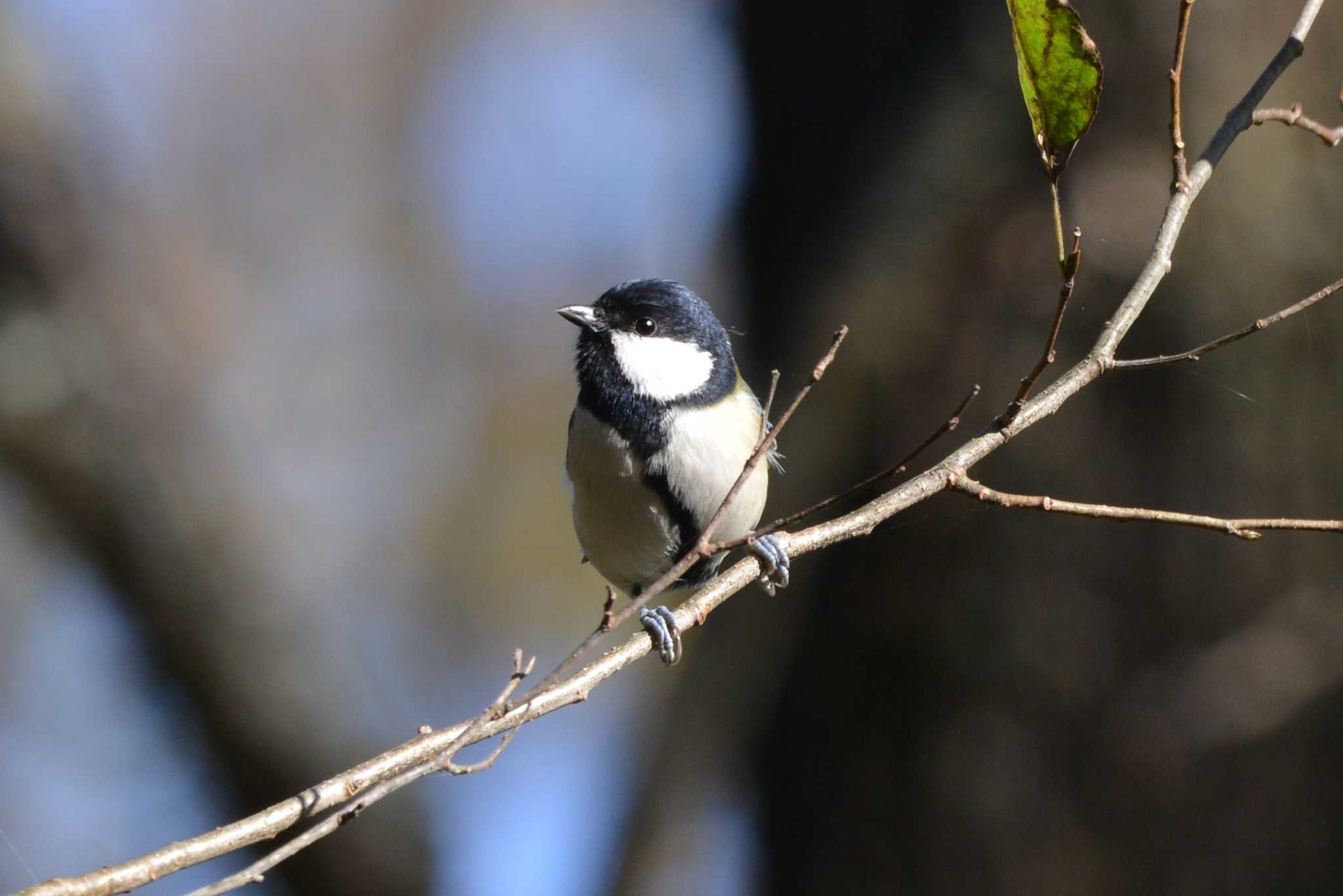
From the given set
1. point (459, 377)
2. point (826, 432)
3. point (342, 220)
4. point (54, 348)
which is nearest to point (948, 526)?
point (826, 432)

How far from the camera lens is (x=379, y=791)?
117cm

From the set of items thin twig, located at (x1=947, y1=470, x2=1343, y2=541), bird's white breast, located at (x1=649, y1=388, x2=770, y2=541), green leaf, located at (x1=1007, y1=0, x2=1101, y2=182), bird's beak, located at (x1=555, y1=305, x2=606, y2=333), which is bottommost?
thin twig, located at (x1=947, y1=470, x2=1343, y2=541)

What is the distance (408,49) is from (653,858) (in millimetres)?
5492

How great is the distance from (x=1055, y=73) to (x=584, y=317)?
56.5 inches

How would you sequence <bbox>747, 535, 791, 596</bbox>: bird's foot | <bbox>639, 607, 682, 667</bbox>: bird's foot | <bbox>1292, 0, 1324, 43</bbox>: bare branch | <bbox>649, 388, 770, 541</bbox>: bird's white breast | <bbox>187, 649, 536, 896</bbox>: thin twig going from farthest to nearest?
<bbox>649, 388, 770, 541</bbox>: bird's white breast, <bbox>747, 535, 791, 596</bbox>: bird's foot, <bbox>639, 607, 682, 667</bbox>: bird's foot, <bbox>1292, 0, 1324, 43</bbox>: bare branch, <bbox>187, 649, 536, 896</bbox>: thin twig

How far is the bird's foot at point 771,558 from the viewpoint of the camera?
2.06m

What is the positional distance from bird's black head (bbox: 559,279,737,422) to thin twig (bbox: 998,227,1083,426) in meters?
1.14

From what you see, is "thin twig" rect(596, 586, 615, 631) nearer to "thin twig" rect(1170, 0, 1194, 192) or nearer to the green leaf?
the green leaf

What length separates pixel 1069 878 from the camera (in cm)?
354

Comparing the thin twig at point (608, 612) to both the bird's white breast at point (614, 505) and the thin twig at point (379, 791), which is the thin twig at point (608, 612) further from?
the bird's white breast at point (614, 505)

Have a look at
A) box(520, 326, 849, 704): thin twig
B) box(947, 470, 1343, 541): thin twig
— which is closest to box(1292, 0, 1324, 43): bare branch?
box(947, 470, 1343, 541): thin twig

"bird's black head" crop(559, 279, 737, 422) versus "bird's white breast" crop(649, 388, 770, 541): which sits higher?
"bird's black head" crop(559, 279, 737, 422)

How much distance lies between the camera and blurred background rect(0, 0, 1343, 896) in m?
3.48

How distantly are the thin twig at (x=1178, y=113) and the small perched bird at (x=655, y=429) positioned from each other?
1.21 metres
